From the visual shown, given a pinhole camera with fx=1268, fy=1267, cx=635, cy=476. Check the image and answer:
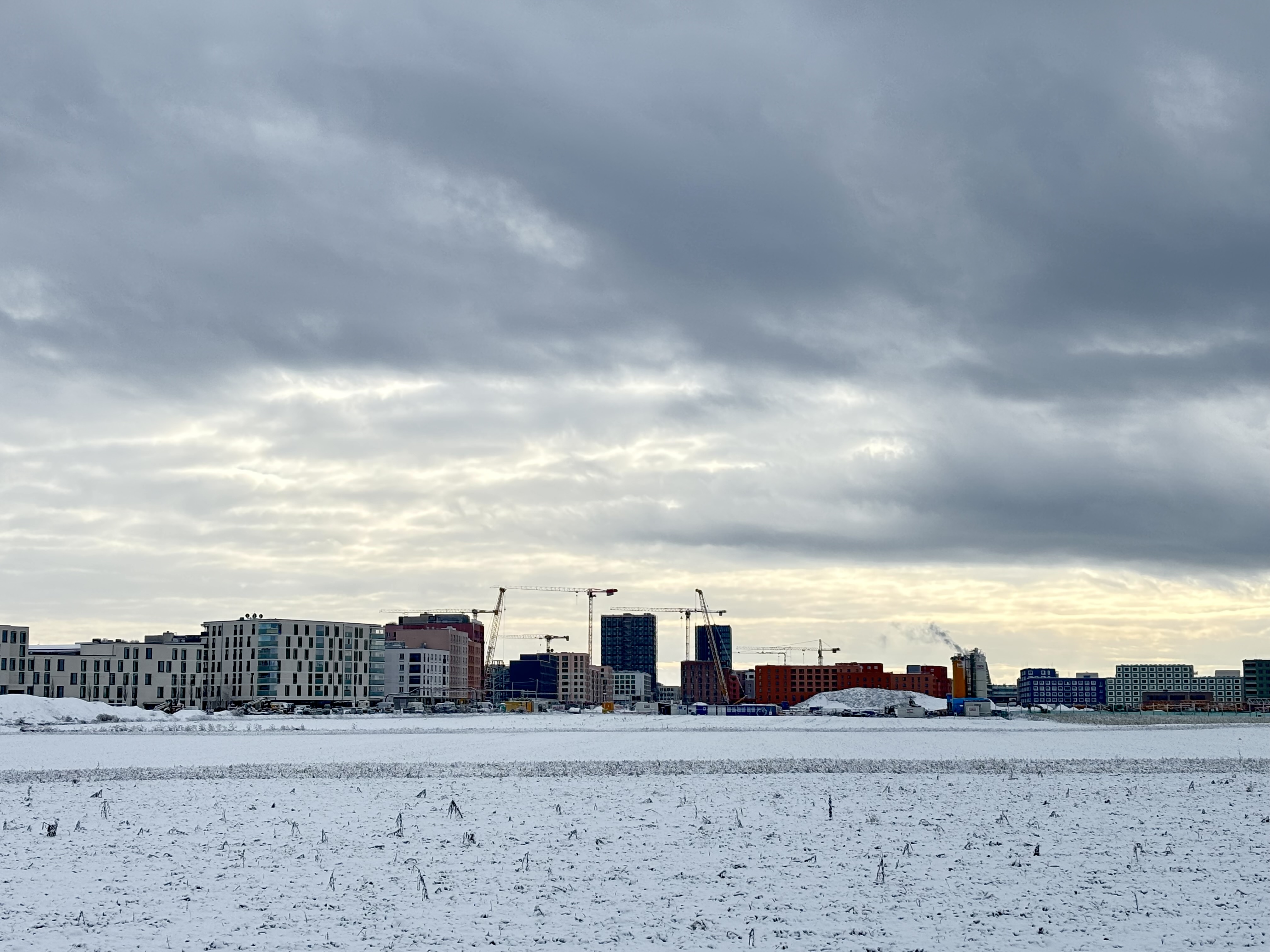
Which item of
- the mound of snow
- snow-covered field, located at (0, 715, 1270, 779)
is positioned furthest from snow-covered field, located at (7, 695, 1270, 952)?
the mound of snow

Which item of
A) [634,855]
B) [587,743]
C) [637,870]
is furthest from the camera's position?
[587,743]

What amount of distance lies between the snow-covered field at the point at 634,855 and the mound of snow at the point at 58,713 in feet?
292

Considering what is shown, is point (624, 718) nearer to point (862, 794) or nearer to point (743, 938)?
point (862, 794)

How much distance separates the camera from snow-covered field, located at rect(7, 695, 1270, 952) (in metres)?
24.5

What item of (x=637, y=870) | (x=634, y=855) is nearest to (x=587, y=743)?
(x=634, y=855)

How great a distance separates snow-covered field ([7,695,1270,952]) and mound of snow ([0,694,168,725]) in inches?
3505

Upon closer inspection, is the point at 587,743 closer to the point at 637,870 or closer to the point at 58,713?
the point at 637,870

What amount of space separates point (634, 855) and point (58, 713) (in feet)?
481

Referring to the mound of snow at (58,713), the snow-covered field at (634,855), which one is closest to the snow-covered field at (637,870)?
the snow-covered field at (634,855)

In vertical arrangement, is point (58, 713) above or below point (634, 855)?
below

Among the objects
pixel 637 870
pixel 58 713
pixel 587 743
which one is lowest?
pixel 587 743

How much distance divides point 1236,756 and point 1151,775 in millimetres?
23549

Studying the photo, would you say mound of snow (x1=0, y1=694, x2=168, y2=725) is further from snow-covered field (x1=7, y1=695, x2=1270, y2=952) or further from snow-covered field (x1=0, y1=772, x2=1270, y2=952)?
snow-covered field (x1=0, y1=772, x2=1270, y2=952)

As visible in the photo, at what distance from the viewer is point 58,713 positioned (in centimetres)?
15925
